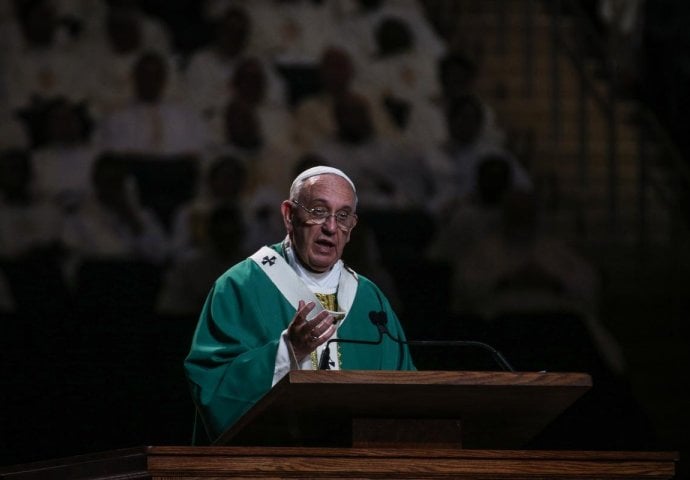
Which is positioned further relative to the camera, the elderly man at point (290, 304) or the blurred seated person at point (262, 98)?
the blurred seated person at point (262, 98)

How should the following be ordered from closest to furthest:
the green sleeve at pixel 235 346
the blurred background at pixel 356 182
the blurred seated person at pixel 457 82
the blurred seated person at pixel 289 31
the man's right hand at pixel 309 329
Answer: the man's right hand at pixel 309 329, the green sleeve at pixel 235 346, the blurred background at pixel 356 182, the blurred seated person at pixel 457 82, the blurred seated person at pixel 289 31

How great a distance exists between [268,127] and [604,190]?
7.19ft

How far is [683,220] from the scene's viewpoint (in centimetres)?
838

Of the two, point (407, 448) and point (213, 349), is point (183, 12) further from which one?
point (407, 448)

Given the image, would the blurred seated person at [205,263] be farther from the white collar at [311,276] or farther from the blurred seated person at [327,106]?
the white collar at [311,276]

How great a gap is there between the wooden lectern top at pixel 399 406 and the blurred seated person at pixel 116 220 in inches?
166

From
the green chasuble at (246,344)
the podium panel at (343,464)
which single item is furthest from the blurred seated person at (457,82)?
the podium panel at (343,464)

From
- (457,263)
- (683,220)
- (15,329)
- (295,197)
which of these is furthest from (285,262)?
(683,220)

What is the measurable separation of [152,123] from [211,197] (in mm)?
766

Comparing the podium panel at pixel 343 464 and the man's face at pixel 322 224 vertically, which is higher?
the man's face at pixel 322 224

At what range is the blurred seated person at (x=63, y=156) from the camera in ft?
24.4

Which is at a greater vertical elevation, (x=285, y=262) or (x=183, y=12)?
(x=183, y=12)

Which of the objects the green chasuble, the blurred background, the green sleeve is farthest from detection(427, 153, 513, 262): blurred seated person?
the green sleeve

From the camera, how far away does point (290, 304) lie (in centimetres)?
387
